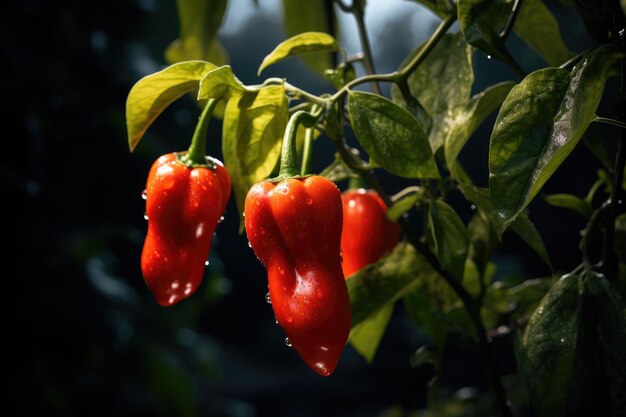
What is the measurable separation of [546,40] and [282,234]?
0.79 feet

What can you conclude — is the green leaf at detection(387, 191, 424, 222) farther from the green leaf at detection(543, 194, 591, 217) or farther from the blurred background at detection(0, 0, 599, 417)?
the blurred background at detection(0, 0, 599, 417)

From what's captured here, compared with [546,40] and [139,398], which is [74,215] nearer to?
[139,398]

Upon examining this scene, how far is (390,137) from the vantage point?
0.40 meters

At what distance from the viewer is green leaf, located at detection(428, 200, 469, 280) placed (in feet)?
1.52

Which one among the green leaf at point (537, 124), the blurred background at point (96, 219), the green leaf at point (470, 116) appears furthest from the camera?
the blurred background at point (96, 219)

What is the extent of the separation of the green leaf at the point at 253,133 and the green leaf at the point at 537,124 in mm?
142

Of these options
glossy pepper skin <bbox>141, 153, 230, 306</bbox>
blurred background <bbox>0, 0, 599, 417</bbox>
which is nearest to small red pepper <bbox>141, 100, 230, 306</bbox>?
glossy pepper skin <bbox>141, 153, 230, 306</bbox>

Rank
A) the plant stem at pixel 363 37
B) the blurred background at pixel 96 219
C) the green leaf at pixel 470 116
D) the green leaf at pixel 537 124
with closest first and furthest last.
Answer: the green leaf at pixel 537 124, the green leaf at pixel 470 116, the plant stem at pixel 363 37, the blurred background at pixel 96 219

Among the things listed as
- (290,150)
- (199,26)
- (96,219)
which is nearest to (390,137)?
→ (290,150)

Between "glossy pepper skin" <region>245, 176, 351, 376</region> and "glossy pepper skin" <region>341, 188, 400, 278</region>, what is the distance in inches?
5.8

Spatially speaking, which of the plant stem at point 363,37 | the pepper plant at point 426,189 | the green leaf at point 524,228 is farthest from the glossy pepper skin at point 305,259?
the plant stem at point 363,37

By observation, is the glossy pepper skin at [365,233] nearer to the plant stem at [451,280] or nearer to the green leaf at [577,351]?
the plant stem at [451,280]

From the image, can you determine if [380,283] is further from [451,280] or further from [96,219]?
[96,219]

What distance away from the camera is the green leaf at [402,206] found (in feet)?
1.56
